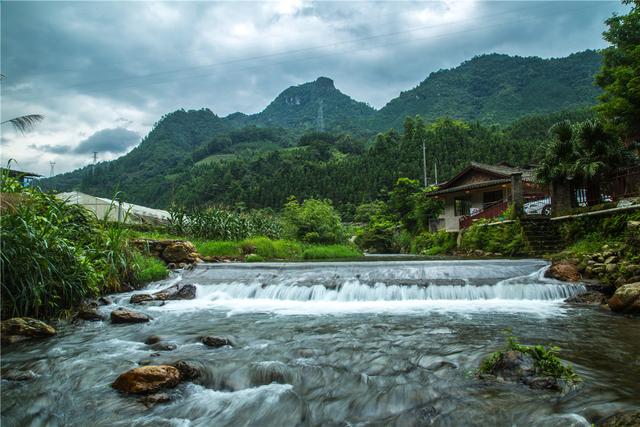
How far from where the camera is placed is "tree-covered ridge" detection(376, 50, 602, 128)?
303 feet

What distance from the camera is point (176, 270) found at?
13.8m

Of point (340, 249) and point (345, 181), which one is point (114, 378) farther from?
point (345, 181)

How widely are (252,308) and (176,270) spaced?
5528mm

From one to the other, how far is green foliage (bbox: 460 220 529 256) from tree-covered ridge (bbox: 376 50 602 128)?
75.1 meters

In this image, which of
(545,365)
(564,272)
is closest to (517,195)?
(564,272)

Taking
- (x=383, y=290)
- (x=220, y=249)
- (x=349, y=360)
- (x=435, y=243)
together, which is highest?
(x=220, y=249)

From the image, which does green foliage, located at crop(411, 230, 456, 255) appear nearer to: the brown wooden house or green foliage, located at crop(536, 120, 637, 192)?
the brown wooden house

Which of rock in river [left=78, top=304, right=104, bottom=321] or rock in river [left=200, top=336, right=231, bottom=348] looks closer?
rock in river [left=200, top=336, right=231, bottom=348]

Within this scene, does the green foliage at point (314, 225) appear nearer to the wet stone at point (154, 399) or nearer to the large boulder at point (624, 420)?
the wet stone at point (154, 399)

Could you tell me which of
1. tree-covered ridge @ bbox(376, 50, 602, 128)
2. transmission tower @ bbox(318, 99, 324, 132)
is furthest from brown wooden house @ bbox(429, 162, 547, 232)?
transmission tower @ bbox(318, 99, 324, 132)

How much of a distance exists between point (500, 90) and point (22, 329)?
12533cm

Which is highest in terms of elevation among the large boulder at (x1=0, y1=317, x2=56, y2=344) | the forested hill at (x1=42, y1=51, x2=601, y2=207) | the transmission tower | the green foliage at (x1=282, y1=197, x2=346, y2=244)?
the transmission tower

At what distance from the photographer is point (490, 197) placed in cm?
2622

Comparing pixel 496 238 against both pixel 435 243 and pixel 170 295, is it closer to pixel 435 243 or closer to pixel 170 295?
pixel 435 243
